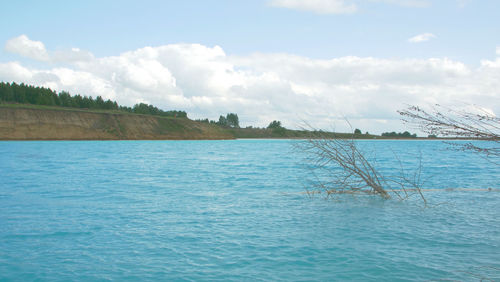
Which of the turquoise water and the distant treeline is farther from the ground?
the distant treeline

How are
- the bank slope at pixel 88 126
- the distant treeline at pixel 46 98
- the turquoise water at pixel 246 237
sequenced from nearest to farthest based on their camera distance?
the turquoise water at pixel 246 237
the bank slope at pixel 88 126
the distant treeline at pixel 46 98

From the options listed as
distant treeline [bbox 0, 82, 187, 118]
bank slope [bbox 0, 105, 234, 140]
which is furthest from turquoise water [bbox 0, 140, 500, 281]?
distant treeline [bbox 0, 82, 187, 118]

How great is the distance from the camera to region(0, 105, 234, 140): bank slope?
97.6 metres

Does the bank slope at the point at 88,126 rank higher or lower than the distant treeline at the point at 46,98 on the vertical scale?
lower

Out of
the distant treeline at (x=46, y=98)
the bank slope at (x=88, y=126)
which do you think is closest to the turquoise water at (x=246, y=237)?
the bank slope at (x=88, y=126)

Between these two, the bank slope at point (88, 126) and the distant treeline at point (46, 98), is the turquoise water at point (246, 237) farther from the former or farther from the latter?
the distant treeline at point (46, 98)

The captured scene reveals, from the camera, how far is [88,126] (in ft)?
375

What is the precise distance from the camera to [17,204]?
15.3 meters

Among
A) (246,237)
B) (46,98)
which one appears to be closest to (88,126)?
(46,98)

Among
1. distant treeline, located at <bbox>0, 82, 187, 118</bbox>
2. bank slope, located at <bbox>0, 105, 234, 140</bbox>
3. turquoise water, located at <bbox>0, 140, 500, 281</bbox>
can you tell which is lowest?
turquoise water, located at <bbox>0, 140, 500, 281</bbox>

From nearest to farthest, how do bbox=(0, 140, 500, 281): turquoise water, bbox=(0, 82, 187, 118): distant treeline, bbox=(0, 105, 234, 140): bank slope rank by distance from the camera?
bbox=(0, 140, 500, 281): turquoise water < bbox=(0, 105, 234, 140): bank slope < bbox=(0, 82, 187, 118): distant treeline

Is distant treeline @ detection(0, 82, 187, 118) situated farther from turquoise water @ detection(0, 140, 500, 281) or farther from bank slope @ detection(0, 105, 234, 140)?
turquoise water @ detection(0, 140, 500, 281)

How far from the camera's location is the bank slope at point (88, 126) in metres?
97.6

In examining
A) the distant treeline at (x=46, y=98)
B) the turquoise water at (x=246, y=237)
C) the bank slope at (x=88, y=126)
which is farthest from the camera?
the distant treeline at (x=46, y=98)
